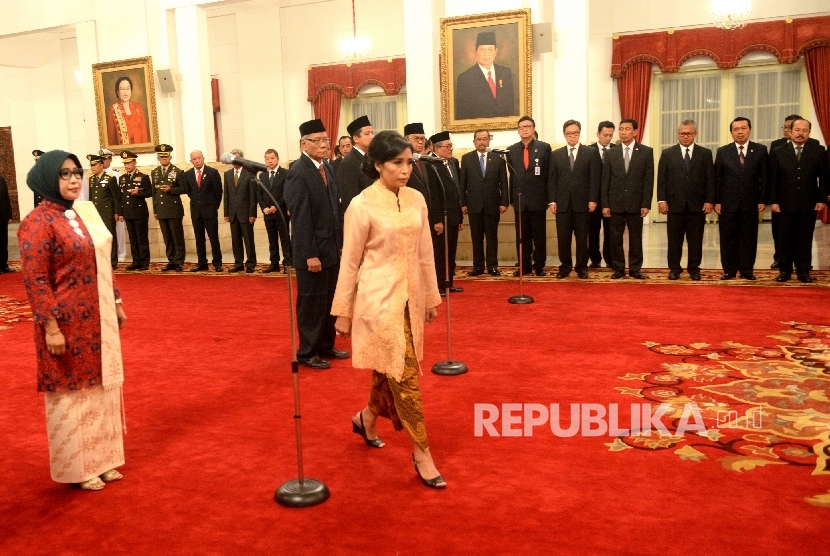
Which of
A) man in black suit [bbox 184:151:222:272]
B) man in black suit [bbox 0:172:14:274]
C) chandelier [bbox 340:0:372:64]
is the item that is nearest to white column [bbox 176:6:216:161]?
man in black suit [bbox 184:151:222:272]

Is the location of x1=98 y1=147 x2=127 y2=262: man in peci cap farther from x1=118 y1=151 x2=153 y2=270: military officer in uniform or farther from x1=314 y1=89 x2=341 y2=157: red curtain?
x1=314 y1=89 x2=341 y2=157: red curtain

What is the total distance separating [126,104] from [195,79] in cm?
120

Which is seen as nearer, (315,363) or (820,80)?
(315,363)

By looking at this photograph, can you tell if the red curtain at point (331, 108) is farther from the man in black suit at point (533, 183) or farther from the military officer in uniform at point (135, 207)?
the man in black suit at point (533, 183)

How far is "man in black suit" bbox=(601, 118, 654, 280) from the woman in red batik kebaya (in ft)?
19.7

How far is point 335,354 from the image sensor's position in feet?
16.8

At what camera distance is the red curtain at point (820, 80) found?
12867mm

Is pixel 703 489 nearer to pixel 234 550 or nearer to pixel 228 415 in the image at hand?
pixel 234 550

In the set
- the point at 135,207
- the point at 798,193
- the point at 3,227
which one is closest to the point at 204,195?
the point at 135,207

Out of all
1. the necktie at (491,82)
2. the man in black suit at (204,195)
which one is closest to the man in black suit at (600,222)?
the necktie at (491,82)

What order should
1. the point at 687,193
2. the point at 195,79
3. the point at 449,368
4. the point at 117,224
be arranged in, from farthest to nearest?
the point at 117,224
the point at 195,79
the point at 687,193
the point at 449,368

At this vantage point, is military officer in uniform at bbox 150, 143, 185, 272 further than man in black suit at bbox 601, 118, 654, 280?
Yes

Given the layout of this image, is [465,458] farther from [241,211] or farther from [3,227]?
[3,227]

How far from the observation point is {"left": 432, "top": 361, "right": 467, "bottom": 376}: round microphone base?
4574 mm
